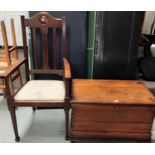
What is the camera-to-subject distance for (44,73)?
5.56 ft

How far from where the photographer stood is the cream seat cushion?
1.34m

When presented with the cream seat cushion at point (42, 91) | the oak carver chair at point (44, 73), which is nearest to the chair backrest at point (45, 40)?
the oak carver chair at point (44, 73)

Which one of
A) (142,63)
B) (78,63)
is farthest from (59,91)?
(142,63)

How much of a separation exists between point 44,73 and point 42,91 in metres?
0.32

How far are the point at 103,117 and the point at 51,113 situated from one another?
2.42ft

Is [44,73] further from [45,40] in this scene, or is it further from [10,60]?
[10,60]

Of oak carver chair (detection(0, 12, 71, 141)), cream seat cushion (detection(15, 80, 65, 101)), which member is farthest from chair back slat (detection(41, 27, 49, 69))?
cream seat cushion (detection(15, 80, 65, 101))

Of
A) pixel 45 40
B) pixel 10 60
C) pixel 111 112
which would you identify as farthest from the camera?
pixel 10 60

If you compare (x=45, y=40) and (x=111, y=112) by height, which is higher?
(x=45, y=40)

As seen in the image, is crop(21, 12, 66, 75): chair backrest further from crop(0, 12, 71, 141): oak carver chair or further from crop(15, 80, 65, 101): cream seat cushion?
crop(15, 80, 65, 101): cream seat cushion

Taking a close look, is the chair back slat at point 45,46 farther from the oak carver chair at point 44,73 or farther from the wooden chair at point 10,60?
the wooden chair at point 10,60

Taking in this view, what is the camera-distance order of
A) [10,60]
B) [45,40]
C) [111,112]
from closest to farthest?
[111,112] → [45,40] → [10,60]

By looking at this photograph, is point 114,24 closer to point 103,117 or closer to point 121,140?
point 103,117

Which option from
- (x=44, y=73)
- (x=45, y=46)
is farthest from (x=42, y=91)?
(x=45, y=46)
